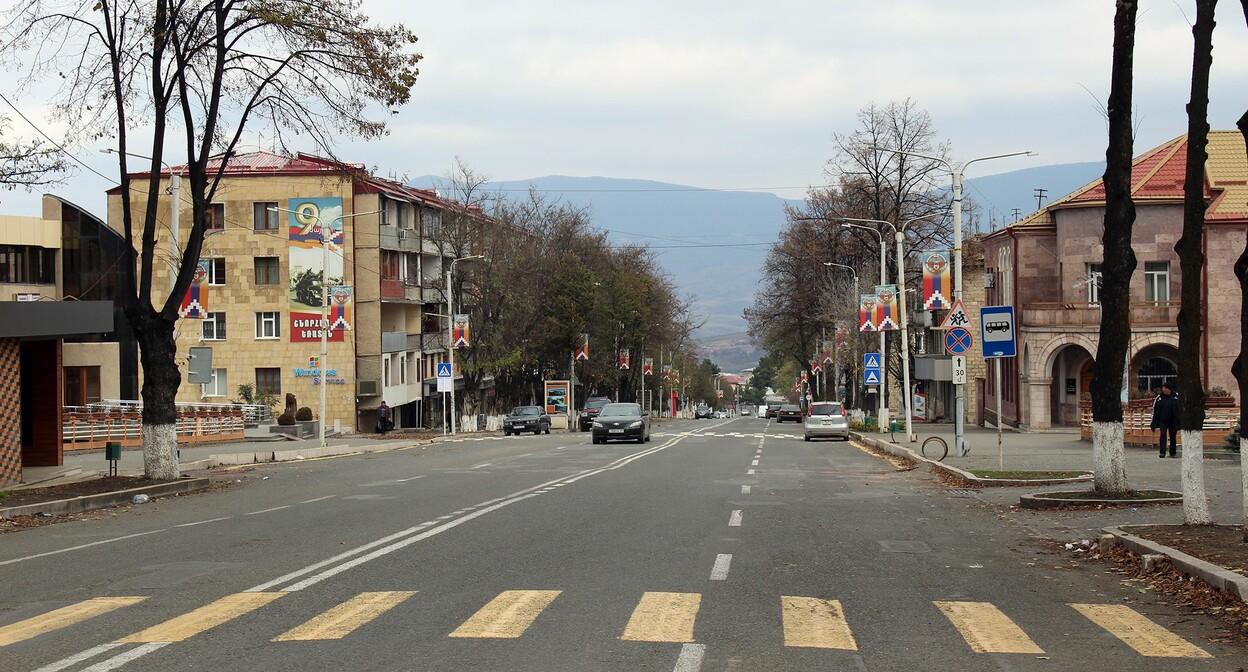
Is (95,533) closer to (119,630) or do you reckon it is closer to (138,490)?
(138,490)

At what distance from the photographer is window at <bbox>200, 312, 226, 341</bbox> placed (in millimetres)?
65562

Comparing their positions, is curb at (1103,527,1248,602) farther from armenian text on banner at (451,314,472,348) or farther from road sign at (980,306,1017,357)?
armenian text on banner at (451,314,472,348)

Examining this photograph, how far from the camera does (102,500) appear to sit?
69.7 ft

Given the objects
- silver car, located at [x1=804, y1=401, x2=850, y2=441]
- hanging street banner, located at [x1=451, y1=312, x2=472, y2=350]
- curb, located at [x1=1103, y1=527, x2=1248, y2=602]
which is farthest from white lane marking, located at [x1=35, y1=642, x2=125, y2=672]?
hanging street banner, located at [x1=451, y1=312, x2=472, y2=350]

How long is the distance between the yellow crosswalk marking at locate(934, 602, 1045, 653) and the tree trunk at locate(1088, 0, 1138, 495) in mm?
8524

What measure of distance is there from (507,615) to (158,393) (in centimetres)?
1821

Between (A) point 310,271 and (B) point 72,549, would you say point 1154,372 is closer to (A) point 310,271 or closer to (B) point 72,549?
(A) point 310,271

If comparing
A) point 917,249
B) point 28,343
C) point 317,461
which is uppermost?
point 917,249

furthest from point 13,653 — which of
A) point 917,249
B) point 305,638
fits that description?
point 917,249

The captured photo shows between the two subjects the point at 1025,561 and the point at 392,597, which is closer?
the point at 392,597

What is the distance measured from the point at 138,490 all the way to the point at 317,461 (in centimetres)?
1351

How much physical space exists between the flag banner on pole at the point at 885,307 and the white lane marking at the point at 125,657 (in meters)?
37.5

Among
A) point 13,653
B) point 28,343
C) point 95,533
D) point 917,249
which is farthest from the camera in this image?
point 917,249

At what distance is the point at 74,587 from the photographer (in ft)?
37.2
